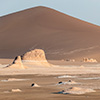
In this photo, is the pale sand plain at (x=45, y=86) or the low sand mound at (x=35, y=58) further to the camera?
the low sand mound at (x=35, y=58)

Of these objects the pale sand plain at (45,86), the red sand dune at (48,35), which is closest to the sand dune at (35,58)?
the pale sand plain at (45,86)

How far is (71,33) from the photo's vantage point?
116625 millimetres

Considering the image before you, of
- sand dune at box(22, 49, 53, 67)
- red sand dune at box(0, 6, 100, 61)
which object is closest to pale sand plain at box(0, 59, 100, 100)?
sand dune at box(22, 49, 53, 67)

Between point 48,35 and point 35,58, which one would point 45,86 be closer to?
point 35,58

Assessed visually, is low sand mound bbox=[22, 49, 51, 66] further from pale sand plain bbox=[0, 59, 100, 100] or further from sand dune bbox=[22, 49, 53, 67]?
pale sand plain bbox=[0, 59, 100, 100]

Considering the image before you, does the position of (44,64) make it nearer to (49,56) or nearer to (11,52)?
(49,56)

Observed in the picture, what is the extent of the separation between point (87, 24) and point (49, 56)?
140 feet

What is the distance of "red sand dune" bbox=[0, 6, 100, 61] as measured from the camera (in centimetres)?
9719

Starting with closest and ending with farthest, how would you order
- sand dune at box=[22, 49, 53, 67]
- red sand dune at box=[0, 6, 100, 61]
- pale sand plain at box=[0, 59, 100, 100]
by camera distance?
pale sand plain at box=[0, 59, 100, 100] < sand dune at box=[22, 49, 53, 67] < red sand dune at box=[0, 6, 100, 61]

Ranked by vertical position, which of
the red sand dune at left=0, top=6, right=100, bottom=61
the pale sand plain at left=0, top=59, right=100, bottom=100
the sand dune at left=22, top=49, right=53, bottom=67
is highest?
the red sand dune at left=0, top=6, right=100, bottom=61

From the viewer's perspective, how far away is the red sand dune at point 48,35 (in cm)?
9719

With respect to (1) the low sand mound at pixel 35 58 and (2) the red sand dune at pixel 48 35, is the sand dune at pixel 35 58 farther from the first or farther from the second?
(2) the red sand dune at pixel 48 35

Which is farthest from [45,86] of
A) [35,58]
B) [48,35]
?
[48,35]

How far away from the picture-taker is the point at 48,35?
11462 centimetres
